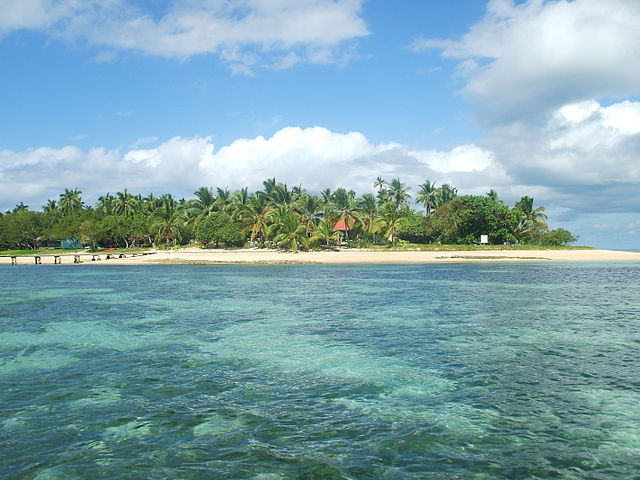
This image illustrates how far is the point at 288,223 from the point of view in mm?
72000

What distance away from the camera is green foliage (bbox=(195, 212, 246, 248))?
78.6 m

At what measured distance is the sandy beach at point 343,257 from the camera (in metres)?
66.6

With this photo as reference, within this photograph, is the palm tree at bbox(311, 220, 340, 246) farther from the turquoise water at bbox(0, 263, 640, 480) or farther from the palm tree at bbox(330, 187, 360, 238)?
the turquoise water at bbox(0, 263, 640, 480)

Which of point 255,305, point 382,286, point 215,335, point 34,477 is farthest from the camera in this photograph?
point 382,286

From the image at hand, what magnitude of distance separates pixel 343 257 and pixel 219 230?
2191 centimetres

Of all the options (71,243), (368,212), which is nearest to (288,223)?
(368,212)

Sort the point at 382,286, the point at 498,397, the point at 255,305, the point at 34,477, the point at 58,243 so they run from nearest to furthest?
the point at 34,477
the point at 498,397
the point at 255,305
the point at 382,286
the point at 58,243

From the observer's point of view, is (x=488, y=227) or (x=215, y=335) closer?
(x=215, y=335)

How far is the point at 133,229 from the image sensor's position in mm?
88938

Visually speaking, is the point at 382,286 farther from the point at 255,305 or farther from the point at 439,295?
the point at 255,305

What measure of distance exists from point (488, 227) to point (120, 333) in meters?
70.1

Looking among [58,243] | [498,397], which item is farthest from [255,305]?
[58,243]

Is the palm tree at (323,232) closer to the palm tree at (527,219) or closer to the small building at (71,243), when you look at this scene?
the palm tree at (527,219)

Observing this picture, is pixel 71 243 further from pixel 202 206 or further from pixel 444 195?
pixel 444 195
